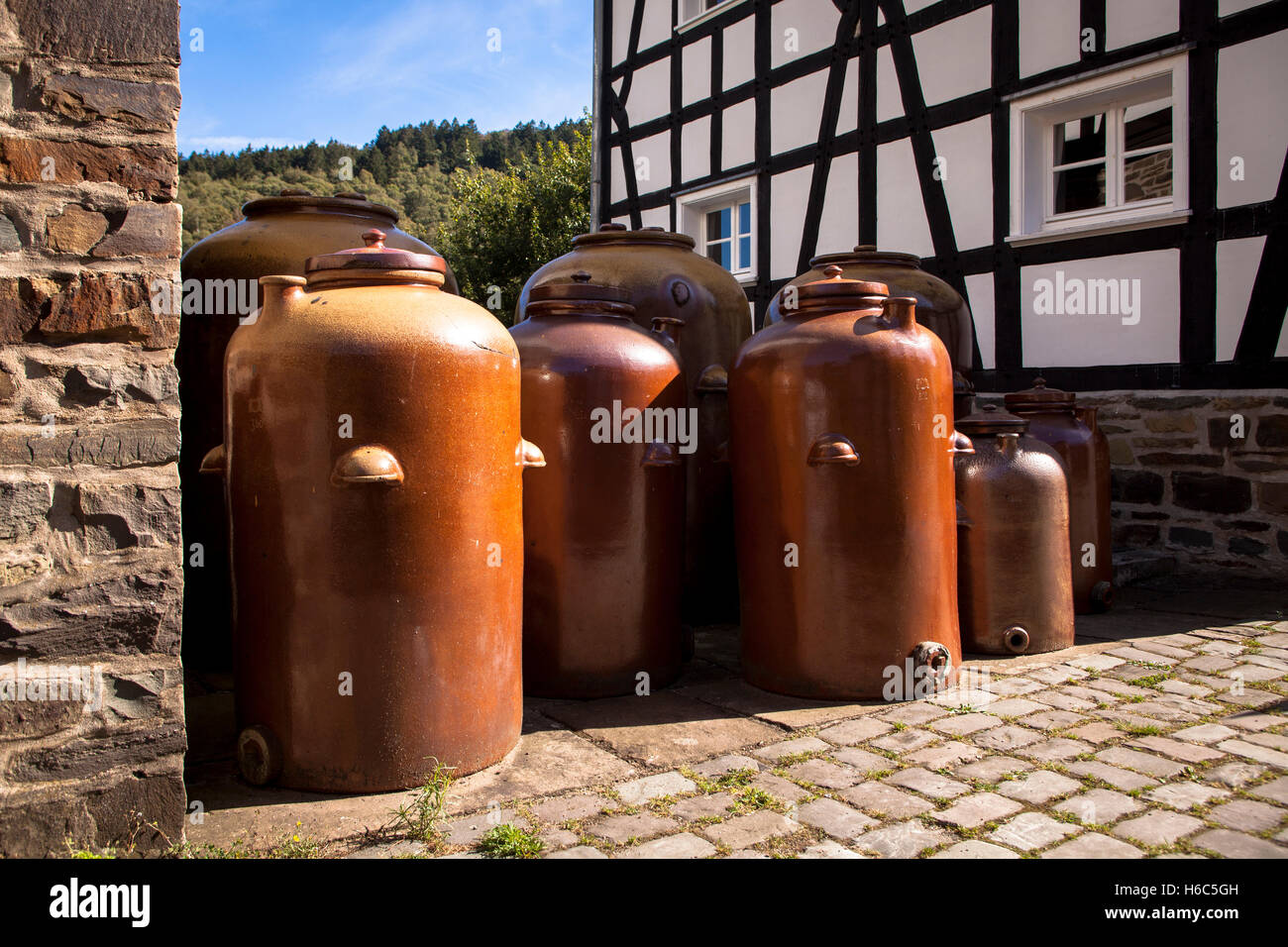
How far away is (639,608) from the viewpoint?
13.0 feet

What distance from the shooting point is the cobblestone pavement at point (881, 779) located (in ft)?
8.40

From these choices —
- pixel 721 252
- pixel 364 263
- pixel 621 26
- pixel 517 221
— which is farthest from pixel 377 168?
pixel 364 263

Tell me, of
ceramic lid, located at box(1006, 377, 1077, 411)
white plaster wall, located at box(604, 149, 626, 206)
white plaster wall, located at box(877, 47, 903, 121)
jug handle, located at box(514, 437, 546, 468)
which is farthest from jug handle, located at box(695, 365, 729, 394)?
white plaster wall, located at box(604, 149, 626, 206)

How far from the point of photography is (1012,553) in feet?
14.8

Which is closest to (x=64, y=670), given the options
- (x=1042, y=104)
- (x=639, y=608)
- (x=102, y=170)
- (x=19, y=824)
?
(x=19, y=824)

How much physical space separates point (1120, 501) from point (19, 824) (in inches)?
260

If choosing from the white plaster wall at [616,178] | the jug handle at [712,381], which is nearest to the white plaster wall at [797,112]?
the white plaster wall at [616,178]

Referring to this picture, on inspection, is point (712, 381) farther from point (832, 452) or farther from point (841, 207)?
point (841, 207)

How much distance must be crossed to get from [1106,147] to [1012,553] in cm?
402

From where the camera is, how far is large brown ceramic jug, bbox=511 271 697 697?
3.86m

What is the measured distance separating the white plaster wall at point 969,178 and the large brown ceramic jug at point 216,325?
16.6 ft
